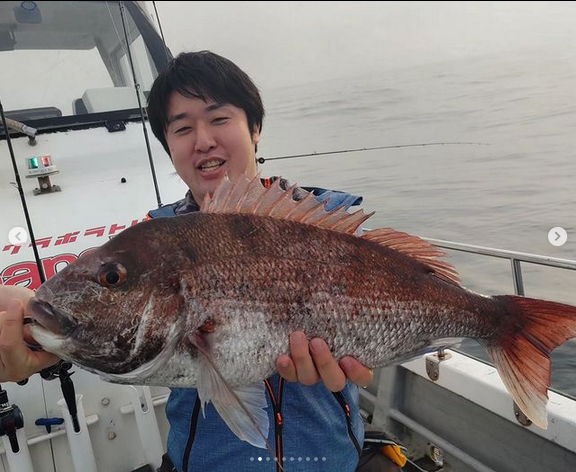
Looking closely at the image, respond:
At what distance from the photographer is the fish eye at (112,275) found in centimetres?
128

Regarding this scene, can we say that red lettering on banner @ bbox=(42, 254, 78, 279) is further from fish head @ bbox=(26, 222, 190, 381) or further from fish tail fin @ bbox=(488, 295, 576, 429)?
fish tail fin @ bbox=(488, 295, 576, 429)

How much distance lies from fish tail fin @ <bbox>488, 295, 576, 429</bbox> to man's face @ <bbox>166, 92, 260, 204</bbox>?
1.12 metres

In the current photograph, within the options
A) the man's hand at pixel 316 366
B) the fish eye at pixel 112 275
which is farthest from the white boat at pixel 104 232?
the fish eye at pixel 112 275

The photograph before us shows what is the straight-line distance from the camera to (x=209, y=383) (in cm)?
129

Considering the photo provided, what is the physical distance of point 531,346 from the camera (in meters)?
1.54

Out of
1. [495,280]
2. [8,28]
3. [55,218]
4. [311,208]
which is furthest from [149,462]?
[495,280]

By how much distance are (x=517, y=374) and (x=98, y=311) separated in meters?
1.30

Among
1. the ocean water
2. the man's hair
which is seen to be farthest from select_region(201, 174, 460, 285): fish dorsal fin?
the ocean water

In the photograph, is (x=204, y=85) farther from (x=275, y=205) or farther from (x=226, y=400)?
(x=226, y=400)

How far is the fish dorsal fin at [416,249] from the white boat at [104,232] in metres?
0.82

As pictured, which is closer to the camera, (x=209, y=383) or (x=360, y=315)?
(x=209, y=383)

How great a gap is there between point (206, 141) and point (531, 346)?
1358mm

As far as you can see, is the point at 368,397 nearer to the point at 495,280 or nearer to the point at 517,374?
the point at 517,374

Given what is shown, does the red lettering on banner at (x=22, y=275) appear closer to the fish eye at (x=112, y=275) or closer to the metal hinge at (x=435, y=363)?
the fish eye at (x=112, y=275)
